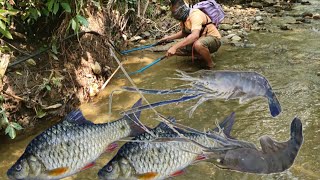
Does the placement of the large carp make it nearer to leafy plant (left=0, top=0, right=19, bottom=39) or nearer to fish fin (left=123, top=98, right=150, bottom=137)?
fish fin (left=123, top=98, right=150, bottom=137)

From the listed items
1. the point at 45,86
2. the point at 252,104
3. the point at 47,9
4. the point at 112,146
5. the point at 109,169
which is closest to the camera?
the point at 109,169

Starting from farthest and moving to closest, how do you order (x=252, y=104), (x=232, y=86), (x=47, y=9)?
1. (x=252, y=104)
2. (x=47, y=9)
3. (x=232, y=86)

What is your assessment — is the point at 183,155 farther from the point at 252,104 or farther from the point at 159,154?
the point at 252,104

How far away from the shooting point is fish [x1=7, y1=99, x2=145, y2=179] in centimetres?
205

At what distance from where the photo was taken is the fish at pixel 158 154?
1.99 meters

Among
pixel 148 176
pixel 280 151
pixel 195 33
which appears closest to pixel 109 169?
pixel 148 176

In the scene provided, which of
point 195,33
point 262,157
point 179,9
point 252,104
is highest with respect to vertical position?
point 262,157

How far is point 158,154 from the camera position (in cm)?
208

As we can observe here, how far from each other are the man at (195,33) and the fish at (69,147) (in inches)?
112

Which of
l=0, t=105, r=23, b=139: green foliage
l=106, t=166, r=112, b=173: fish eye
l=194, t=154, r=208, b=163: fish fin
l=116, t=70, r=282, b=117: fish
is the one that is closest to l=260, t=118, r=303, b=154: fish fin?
l=194, t=154, r=208, b=163: fish fin

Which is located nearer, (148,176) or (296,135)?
(148,176)

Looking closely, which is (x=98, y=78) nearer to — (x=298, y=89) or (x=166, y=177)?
(x=298, y=89)

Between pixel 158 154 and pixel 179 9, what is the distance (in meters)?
3.38

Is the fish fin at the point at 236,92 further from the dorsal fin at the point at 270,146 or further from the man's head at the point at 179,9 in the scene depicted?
the man's head at the point at 179,9
